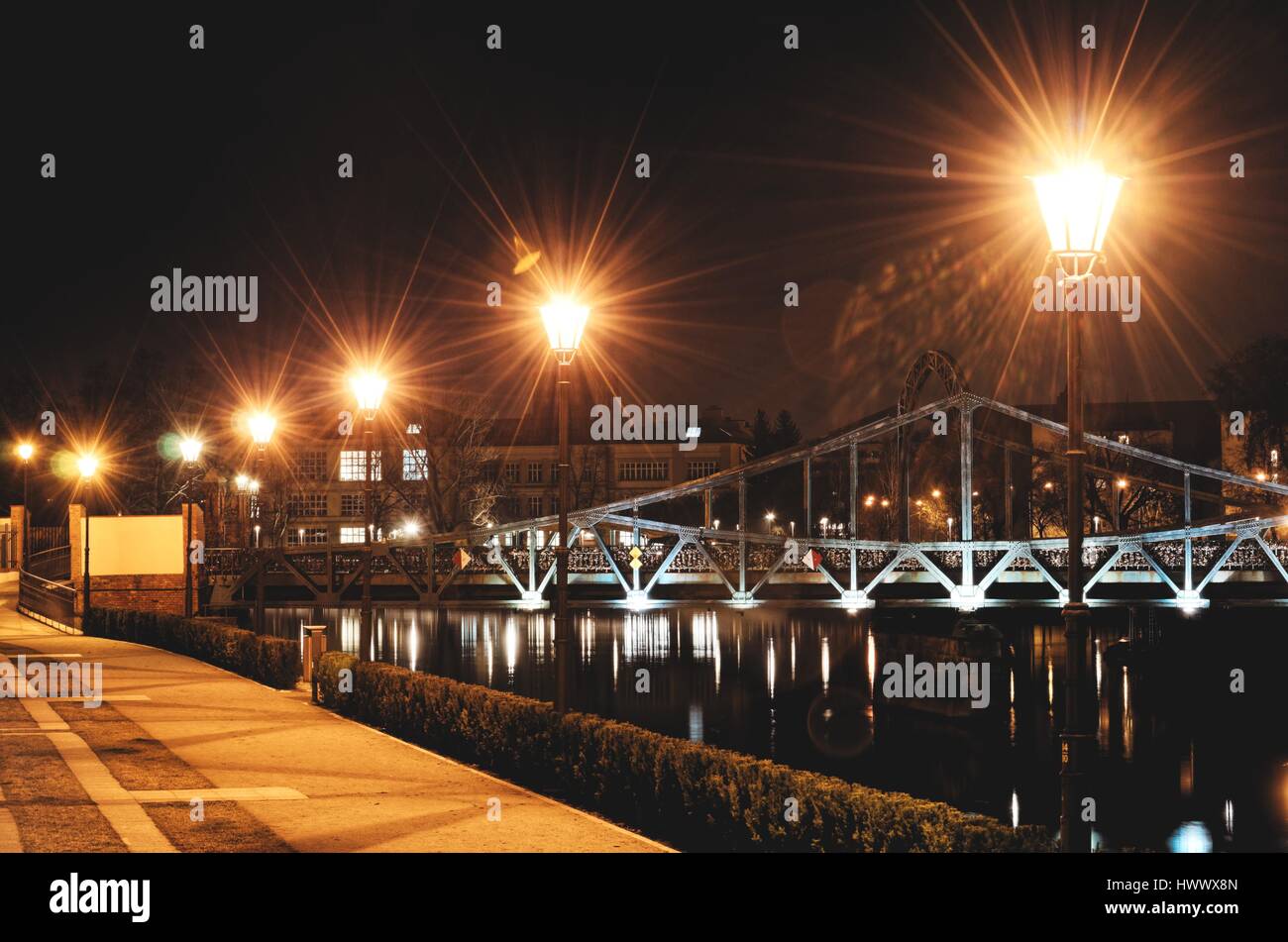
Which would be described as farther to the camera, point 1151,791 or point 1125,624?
point 1125,624

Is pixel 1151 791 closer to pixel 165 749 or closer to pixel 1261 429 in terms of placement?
pixel 165 749

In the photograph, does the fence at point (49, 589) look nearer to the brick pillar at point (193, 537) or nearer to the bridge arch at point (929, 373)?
the brick pillar at point (193, 537)

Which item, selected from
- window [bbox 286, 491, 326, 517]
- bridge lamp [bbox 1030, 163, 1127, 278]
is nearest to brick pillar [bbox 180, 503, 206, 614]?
bridge lamp [bbox 1030, 163, 1127, 278]

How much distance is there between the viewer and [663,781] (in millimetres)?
15273

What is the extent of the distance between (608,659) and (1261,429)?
1348 inches

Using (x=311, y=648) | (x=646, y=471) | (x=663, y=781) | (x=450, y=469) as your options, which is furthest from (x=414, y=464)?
(x=663, y=781)

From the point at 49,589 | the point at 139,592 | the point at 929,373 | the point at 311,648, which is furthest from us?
the point at 929,373

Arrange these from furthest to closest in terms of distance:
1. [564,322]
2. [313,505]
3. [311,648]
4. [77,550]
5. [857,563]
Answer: [313,505], [857,563], [77,550], [311,648], [564,322]

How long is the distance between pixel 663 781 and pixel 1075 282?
760 centimetres

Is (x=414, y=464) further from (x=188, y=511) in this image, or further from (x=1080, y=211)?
Answer: (x=1080, y=211)

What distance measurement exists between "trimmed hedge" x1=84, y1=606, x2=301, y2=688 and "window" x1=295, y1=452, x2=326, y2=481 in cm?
6724

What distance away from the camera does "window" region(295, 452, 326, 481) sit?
10453 centimetres
